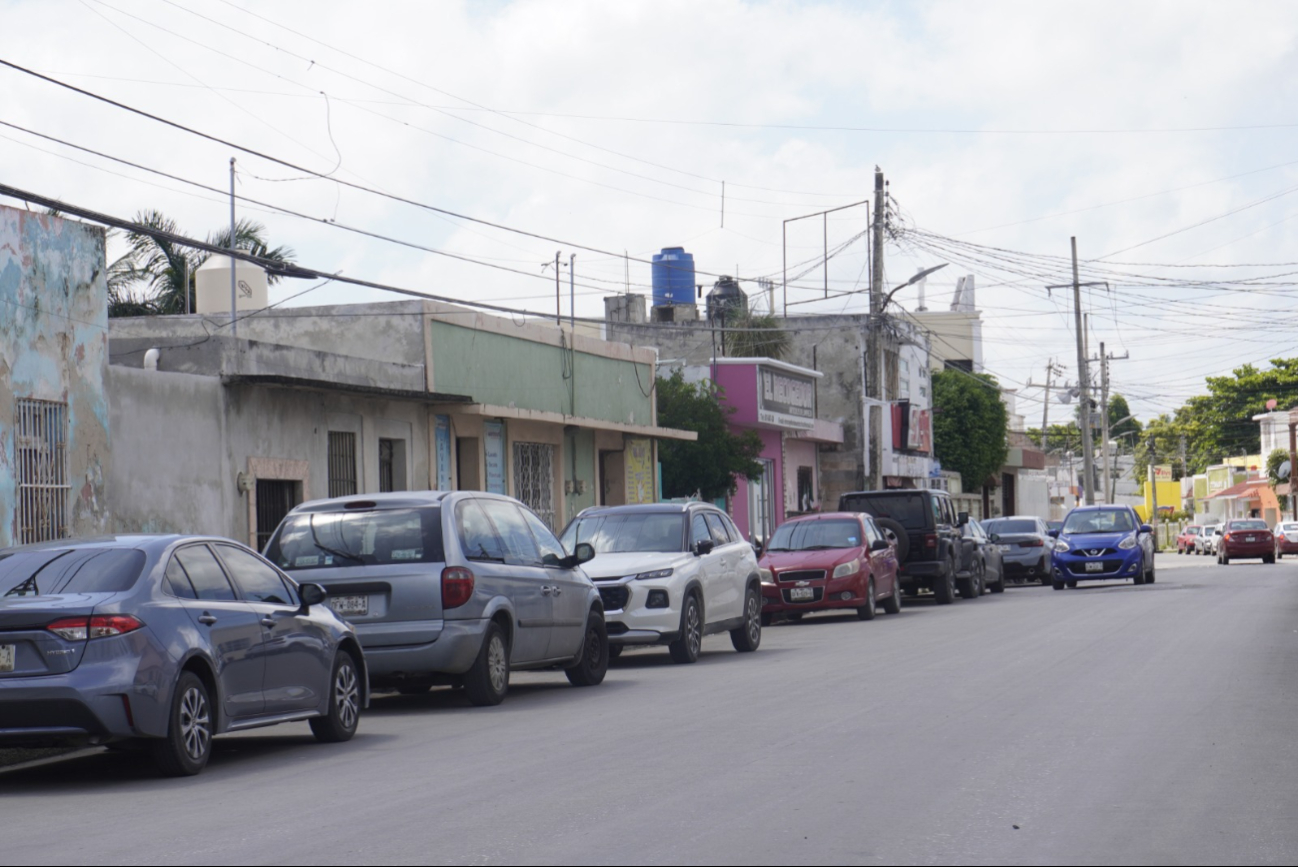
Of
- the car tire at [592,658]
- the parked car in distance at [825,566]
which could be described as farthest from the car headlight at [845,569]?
the car tire at [592,658]

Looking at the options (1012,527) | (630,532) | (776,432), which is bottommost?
(1012,527)

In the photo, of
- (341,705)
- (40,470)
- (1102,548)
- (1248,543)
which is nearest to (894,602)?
(1102,548)

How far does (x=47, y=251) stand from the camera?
1791 centimetres

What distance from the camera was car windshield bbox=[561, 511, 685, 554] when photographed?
18.7 m

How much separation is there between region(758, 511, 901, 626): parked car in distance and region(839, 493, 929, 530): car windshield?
3435 mm

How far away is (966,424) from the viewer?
71562mm

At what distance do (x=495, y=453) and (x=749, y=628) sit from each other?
33.3 ft

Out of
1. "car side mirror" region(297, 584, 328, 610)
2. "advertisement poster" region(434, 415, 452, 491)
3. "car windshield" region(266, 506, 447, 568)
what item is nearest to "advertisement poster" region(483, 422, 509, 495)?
"advertisement poster" region(434, 415, 452, 491)

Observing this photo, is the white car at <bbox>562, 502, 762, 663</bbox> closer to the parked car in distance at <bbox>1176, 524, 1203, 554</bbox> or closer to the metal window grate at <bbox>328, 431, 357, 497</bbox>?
the metal window grate at <bbox>328, 431, 357, 497</bbox>

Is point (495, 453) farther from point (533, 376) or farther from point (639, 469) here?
point (639, 469)

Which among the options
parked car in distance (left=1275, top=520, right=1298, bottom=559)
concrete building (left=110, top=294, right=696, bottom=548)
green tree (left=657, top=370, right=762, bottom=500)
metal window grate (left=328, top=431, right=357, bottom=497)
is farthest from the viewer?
parked car in distance (left=1275, top=520, right=1298, bottom=559)

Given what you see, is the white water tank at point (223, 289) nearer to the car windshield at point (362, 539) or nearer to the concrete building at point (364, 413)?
the concrete building at point (364, 413)

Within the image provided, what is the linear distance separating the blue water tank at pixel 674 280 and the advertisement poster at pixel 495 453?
23.8m

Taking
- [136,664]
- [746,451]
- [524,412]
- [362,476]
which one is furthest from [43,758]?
[746,451]
